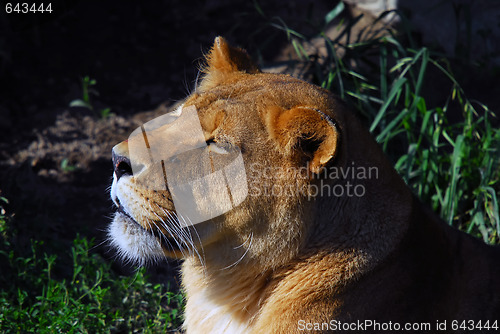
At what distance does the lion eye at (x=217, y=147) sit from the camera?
1904 mm

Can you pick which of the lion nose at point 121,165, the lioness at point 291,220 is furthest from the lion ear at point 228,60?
the lion nose at point 121,165

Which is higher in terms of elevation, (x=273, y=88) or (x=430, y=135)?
(x=273, y=88)

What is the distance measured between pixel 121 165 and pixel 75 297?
3.60 ft

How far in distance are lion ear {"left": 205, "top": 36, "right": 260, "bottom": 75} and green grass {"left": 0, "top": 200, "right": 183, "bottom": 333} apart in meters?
1.01

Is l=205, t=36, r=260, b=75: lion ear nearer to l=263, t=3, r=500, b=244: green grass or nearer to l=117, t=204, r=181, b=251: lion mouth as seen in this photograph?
l=117, t=204, r=181, b=251: lion mouth

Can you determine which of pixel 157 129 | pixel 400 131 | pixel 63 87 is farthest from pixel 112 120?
pixel 157 129

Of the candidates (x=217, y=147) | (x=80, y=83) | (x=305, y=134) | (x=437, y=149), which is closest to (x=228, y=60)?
(x=217, y=147)

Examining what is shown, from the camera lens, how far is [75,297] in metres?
2.78

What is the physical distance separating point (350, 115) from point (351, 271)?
0.51 metres

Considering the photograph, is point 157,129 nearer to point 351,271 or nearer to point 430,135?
point 351,271

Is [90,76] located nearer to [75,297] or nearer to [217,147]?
[75,297]

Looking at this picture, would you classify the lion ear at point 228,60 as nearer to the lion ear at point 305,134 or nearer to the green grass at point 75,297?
the lion ear at point 305,134

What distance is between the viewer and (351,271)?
1951 mm

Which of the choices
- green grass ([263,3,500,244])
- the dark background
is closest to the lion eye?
the dark background
